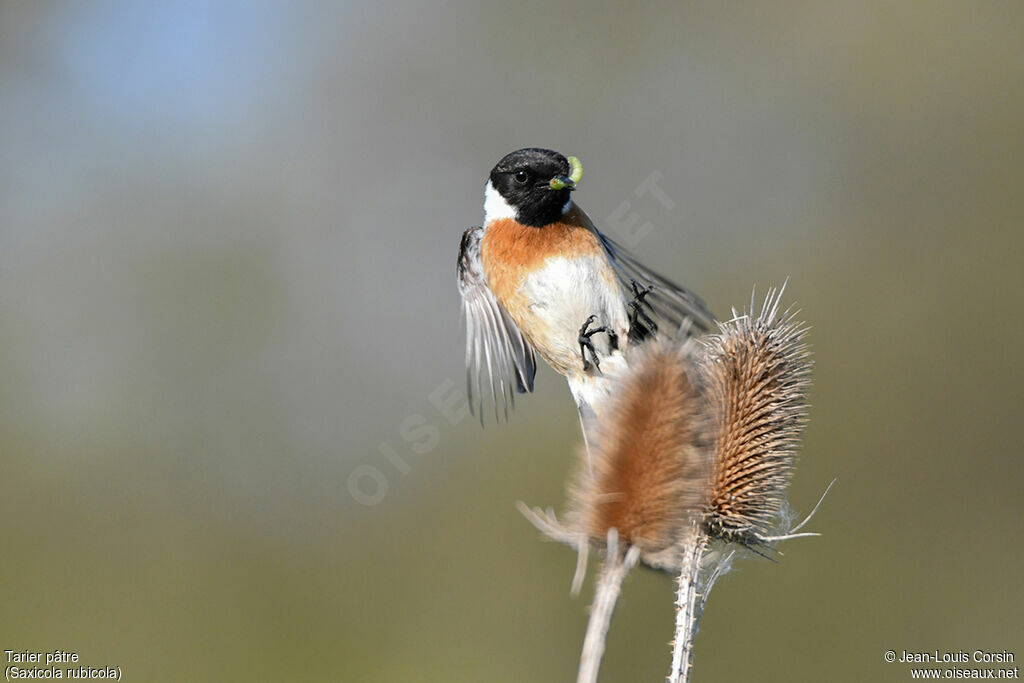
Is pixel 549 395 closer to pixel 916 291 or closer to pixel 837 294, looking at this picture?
pixel 837 294

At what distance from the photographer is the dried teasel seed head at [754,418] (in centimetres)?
291

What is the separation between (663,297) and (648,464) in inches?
83.8

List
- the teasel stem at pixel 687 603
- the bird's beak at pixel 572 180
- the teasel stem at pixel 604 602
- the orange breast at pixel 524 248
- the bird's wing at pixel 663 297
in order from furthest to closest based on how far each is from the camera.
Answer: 1. the orange breast at pixel 524 248
2. the bird's beak at pixel 572 180
3. the bird's wing at pixel 663 297
4. the teasel stem at pixel 687 603
5. the teasel stem at pixel 604 602

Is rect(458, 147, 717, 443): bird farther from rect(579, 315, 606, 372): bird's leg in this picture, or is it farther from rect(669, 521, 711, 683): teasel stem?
rect(669, 521, 711, 683): teasel stem

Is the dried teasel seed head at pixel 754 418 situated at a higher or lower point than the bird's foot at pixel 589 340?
lower

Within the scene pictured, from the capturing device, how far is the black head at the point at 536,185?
4.76 meters

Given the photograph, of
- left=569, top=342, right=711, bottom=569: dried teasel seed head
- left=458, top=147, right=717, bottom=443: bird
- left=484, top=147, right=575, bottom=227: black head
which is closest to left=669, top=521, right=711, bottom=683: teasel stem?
left=569, top=342, right=711, bottom=569: dried teasel seed head

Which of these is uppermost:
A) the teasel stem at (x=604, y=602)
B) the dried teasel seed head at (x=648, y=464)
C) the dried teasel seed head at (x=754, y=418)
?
the dried teasel seed head at (x=754, y=418)

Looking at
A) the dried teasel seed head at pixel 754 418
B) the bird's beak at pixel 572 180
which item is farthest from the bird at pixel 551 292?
the dried teasel seed head at pixel 754 418

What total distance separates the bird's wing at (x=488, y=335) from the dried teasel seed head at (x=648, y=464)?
101 inches

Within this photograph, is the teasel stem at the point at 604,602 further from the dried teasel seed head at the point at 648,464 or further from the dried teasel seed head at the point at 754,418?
the dried teasel seed head at the point at 754,418

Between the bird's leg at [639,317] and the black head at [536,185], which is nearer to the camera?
the bird's leg at [639,317]

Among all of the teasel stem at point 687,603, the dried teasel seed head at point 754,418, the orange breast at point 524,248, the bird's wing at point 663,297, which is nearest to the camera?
the teasel stem at point 687,603

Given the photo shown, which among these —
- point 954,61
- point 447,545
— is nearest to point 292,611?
point 447,545
